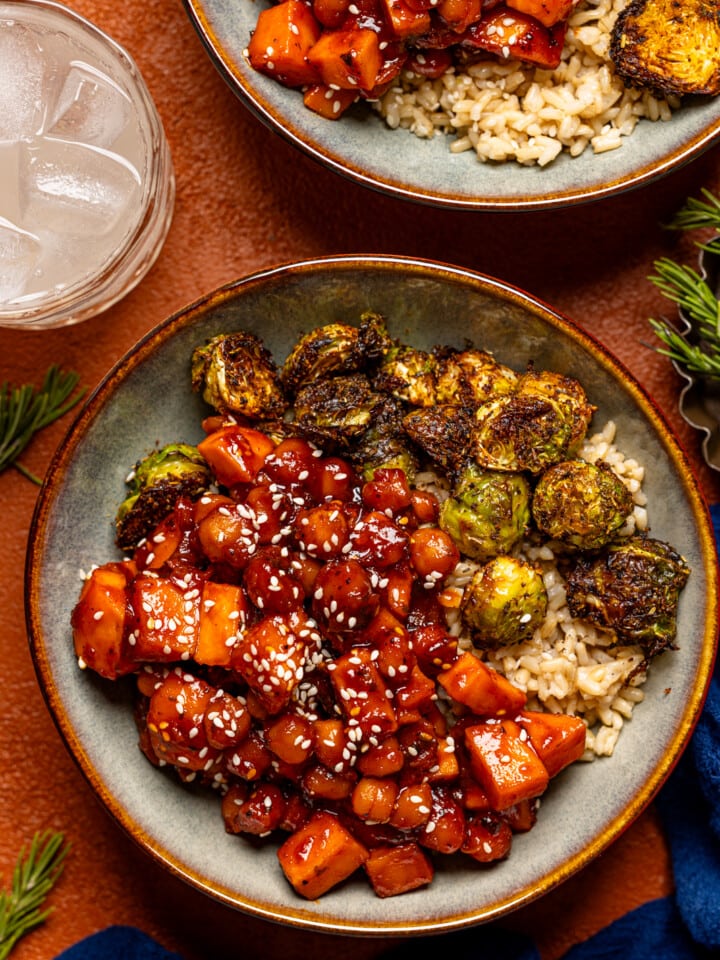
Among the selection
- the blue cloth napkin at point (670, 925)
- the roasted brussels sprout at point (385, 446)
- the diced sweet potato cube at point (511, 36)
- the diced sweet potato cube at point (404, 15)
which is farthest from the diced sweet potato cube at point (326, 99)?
the blue cloth napkin at point (670, 925)

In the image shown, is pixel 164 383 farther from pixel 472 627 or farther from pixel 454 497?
pixel 472 627

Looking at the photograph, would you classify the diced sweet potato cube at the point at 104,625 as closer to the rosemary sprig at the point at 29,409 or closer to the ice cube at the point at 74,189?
the rosemary sprig at the point at 29,409

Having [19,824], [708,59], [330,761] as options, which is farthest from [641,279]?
[19,824]

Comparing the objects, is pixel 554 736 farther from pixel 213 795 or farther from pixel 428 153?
pixel 428 153

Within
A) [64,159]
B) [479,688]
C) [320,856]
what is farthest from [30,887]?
[64,159]

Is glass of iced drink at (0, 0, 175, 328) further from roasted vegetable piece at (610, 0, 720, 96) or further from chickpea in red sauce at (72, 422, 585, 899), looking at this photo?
roasted vegetable piece at (610, 0, 720, 96)

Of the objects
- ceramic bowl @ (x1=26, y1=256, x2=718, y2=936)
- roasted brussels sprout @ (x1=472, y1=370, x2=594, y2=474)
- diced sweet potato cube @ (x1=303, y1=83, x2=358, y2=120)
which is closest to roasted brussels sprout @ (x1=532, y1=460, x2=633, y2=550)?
roasted brussels sprout @ (x1=472, y1=370, x2=594, y2=474)

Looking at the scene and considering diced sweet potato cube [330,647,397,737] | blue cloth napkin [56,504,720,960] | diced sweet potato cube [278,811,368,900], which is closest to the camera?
diced sweet potato cube [330,647,397,737]
